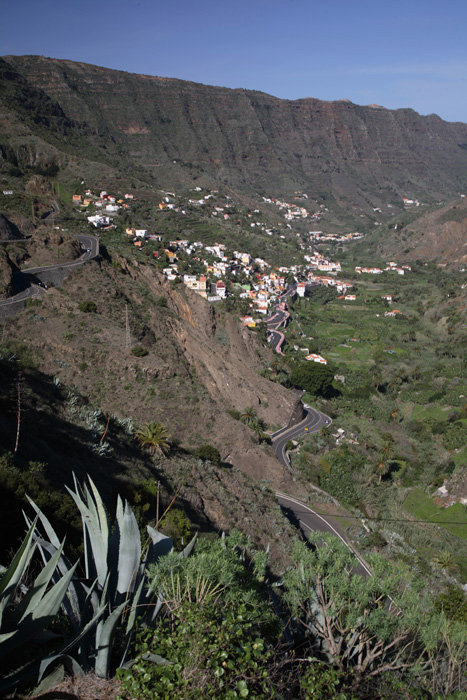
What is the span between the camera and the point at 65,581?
13.5 ft

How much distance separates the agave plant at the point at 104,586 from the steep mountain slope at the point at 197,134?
7275cm

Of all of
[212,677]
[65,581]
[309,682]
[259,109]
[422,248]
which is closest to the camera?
[65,581]

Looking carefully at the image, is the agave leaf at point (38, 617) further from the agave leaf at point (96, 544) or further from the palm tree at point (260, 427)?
the palm tree at point (260, 427)

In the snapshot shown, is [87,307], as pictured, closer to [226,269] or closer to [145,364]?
[145,364]

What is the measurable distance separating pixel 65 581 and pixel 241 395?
81.9ft

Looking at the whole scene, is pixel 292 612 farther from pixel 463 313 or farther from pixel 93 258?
pixel 463 313

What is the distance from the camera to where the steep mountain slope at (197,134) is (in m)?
101

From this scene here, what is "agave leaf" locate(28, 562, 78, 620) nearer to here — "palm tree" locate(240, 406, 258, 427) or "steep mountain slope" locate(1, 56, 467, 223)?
"palm tree" locate(240, 406, 258, 427)

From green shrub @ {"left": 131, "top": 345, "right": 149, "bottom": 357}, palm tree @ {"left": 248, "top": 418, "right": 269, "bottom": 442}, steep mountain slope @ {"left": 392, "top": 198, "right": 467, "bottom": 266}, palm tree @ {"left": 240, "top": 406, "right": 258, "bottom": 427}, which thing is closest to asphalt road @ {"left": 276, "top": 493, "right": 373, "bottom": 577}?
palm tree @ {"left": 248, "top": 418, "right": 269, "bottom": 442}

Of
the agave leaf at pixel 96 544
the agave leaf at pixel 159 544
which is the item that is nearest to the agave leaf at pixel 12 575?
the agave leaf at pixel 96 544

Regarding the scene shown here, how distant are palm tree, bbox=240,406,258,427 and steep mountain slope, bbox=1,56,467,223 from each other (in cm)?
5654

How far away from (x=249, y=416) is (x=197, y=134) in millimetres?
146965

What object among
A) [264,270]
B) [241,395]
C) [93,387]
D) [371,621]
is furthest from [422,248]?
[371,621]

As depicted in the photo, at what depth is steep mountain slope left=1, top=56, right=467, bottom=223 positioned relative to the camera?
101 m
